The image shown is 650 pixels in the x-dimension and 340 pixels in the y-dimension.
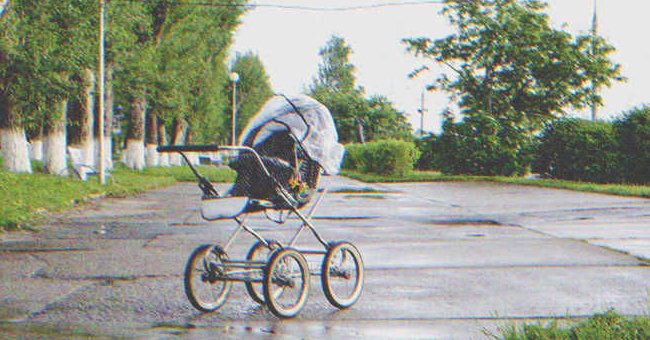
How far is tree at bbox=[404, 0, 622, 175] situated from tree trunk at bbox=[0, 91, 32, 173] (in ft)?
61.4

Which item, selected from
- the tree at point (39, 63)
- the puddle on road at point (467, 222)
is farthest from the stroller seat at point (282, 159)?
the tree at point (39, 63)

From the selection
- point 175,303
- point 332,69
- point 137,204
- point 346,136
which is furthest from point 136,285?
point 332,69

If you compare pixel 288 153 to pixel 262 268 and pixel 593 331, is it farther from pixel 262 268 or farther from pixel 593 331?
pixel 593 331

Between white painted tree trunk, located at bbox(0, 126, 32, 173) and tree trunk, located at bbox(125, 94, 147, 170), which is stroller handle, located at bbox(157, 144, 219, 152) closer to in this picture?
white painted tree trunk, located at bbox(0, 126, 32, 173)

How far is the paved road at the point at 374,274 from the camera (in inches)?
217

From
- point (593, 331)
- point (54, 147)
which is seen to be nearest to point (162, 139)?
point (54, 147)

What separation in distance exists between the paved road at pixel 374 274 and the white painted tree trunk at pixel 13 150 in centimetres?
819

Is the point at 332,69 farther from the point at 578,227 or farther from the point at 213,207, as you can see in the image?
the point at 213,207

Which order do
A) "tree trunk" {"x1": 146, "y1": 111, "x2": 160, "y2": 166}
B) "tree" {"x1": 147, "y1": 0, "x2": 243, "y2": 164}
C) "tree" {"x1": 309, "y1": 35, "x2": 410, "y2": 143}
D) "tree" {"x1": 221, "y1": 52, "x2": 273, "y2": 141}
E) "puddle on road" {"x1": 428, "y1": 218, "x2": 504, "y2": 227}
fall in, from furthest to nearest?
"tree" {"x1": 221, "y1": 52, "x2": 273, "y2": 141}
"tree" {"x1": 309, "y1": 35, "x2": 410, "y2": 143}
"tree trunk" {"x1": 146, "y1": 111, "x2": 160, "y2": 166}
"tree" {"x1": 147, "y1": 0, "x2": 243, "y2": 164}
"puddle on road" {"x1": 428, "y1": 218, "x2": 504, "y2": 227}

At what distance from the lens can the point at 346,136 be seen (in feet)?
252

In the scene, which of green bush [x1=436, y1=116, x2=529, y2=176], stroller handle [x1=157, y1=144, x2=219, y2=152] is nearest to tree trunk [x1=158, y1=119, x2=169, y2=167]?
green bush [x1=436, y1=116, x2=529, y2=176]

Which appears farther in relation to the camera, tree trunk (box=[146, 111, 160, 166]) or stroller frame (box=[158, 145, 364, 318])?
tree trunk (box=[146, 111, 160, 166])

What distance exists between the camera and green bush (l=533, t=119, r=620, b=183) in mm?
27812

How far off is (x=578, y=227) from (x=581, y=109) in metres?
21.7
